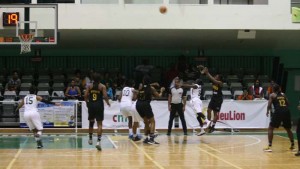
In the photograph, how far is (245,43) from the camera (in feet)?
96.8

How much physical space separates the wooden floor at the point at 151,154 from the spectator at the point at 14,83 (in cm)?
676

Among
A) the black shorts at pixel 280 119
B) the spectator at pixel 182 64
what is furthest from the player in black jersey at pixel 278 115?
the spectator at pixel 182 64

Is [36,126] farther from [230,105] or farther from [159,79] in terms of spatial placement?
[159,79]

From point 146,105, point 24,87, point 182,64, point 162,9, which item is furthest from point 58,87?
point 146,105

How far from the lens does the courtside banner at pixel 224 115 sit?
23.0 meters

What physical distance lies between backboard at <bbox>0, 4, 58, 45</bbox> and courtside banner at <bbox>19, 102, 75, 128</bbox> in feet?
9.74

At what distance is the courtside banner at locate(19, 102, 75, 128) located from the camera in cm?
2258

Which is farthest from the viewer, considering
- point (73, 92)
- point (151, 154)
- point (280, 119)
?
point (73, 92)

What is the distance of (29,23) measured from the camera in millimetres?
22062

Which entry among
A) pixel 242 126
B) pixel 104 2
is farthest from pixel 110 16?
pixel 242 126

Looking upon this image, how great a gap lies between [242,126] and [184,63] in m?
7.58

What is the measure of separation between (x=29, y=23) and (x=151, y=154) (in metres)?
10.2

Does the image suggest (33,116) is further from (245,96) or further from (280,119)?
(245,96)

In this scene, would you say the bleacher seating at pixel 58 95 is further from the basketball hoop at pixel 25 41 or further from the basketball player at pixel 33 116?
the basketball player at pixel 33 116
